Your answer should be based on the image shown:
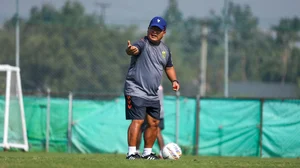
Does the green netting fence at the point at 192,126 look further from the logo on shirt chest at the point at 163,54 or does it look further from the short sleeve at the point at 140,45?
the short sleeve at the point at 140,45

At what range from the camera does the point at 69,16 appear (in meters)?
39.5

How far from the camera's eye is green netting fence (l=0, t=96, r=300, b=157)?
62.4 feet

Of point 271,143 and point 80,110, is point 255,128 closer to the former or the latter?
point 271,143

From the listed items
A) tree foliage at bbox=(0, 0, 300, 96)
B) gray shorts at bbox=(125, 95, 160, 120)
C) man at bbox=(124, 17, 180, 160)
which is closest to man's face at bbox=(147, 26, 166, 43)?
man at bbox=(124, 17, 180, 160)

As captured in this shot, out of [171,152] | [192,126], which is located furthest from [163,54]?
[192,126]

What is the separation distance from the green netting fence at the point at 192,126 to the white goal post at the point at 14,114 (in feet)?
3.23

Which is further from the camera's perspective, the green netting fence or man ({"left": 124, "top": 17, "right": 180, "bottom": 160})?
the green netting fence

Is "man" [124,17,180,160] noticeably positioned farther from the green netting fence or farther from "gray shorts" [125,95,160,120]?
the green netting fence

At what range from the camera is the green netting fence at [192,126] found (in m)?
19.0

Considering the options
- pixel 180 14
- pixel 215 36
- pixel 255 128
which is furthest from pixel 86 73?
pixel 255 128

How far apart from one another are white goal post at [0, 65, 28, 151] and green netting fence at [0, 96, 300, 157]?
38.8 inches

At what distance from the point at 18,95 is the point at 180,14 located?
12.9 m

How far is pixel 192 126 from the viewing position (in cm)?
2008

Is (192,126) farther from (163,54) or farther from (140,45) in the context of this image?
(140,45)
